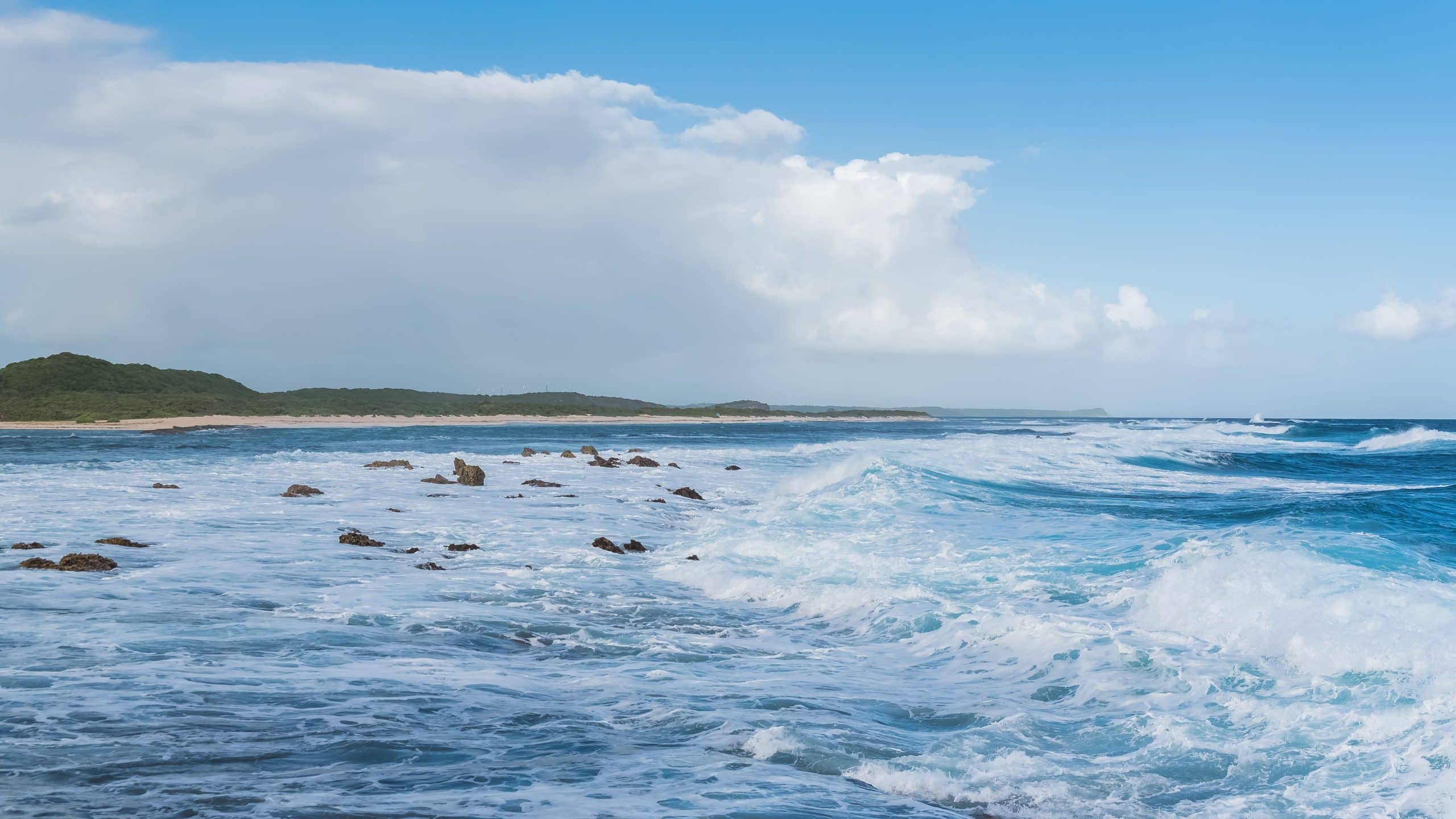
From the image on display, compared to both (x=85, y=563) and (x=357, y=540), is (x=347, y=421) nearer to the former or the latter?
(x=357, y=540)

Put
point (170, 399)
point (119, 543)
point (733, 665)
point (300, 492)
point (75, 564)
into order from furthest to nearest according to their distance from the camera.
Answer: point (170, 399) → point (300, 492) → point (119, 543) → point (75, 564) → point (733, 665)

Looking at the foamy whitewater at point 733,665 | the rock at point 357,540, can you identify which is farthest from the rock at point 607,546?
the rock at point 357,540

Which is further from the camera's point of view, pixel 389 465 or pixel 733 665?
pixel 389 465

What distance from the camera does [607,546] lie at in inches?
630

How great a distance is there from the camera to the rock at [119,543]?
14.2 m

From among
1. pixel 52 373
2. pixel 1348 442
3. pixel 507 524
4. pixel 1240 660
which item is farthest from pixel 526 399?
pixel 1240 660

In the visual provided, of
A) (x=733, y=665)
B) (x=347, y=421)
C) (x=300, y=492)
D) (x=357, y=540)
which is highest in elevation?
(x=347, y=421)

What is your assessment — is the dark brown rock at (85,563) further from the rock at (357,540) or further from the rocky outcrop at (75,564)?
the rock at (357,540)

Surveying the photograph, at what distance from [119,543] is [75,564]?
2.02 metres

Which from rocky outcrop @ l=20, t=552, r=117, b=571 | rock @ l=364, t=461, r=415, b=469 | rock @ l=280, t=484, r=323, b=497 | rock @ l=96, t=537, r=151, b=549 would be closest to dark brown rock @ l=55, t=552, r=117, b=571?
rocky outcrop @ l=20, t=552, r=117, b=571

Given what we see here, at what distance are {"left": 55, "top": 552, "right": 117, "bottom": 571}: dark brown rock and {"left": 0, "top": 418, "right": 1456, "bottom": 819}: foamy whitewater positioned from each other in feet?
0.74

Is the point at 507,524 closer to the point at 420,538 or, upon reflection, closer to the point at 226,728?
the point at 420,538

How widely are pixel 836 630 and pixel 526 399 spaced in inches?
6723

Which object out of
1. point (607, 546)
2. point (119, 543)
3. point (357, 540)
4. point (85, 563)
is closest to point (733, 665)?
point (607, 546)
